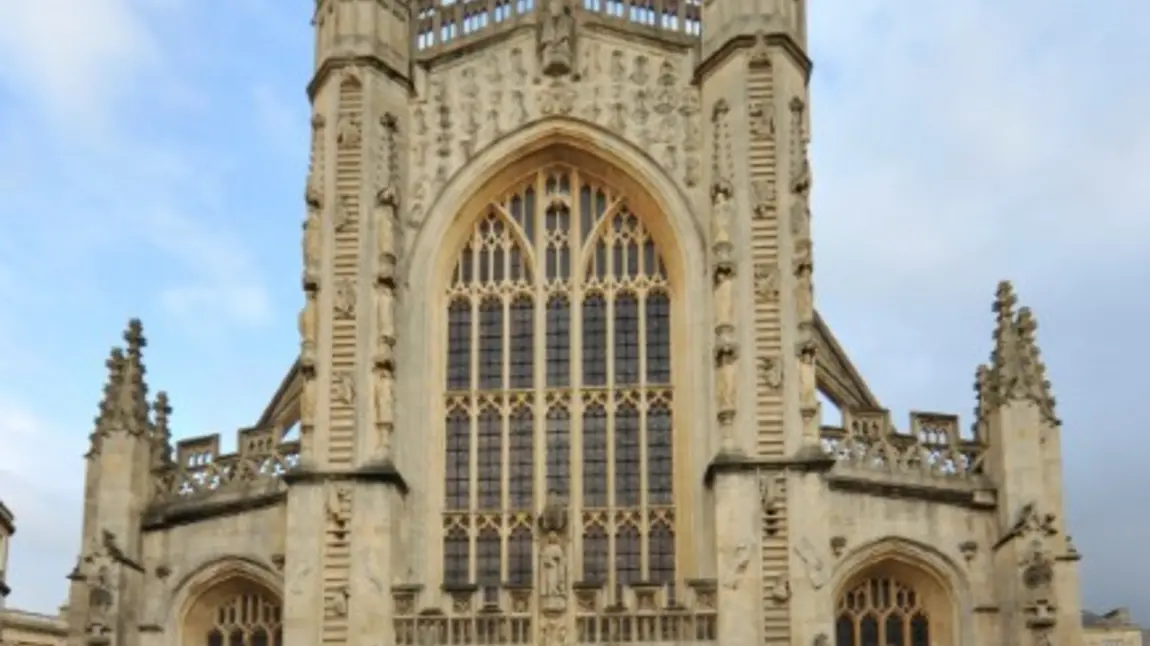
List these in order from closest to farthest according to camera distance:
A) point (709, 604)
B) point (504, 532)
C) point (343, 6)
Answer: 1. point (709, 604)
2. point (504, 532)
3. point (343, 6)

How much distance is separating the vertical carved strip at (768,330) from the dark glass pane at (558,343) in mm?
3168

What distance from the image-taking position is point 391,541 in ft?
82.4

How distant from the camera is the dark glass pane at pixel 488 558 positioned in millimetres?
26172

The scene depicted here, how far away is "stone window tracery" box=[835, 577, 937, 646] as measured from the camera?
25888 mm

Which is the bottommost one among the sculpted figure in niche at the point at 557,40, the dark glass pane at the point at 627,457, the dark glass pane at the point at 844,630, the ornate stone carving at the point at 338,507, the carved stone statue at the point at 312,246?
the dark glass pane at the point at 844,630

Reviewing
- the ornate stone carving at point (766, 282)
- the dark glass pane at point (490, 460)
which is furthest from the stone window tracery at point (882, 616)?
the dark glass pane at point (490, 460)

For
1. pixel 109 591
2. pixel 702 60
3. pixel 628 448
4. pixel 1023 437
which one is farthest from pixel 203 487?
pixel 1023 437

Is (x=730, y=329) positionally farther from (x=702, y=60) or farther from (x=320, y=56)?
(x=320, y=56)

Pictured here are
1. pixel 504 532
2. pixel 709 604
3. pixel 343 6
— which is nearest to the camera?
pixel 709 604

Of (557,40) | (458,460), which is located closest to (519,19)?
(557,40)

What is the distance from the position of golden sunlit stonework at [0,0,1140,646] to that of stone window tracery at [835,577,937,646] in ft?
0.14

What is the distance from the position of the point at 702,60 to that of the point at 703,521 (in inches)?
289

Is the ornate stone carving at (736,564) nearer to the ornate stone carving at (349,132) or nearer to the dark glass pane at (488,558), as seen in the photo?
the dark glass pane at (488,558)

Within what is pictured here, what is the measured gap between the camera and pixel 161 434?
27922mm
